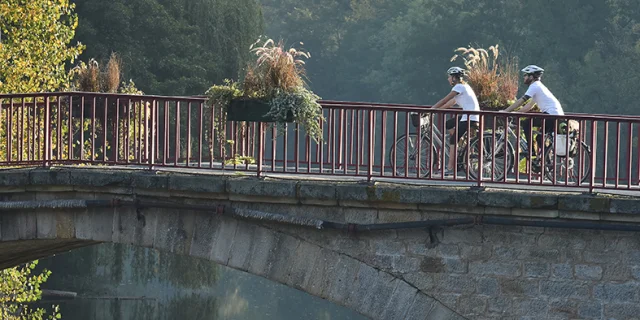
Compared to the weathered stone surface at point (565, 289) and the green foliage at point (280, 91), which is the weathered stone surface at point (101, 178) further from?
the weathered stone surface at point (565, 289)

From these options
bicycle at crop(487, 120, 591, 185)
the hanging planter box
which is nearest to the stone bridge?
the hanging planter box

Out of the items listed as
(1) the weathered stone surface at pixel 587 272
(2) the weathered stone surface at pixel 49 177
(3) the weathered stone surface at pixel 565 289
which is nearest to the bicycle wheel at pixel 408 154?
(3) the weathered stone surface at pixel 565 289

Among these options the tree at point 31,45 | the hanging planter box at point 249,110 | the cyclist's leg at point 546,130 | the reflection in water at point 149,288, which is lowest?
the reflection in water at point 149,288

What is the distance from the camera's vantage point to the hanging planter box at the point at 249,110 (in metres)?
13.4

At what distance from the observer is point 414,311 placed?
12.7 m

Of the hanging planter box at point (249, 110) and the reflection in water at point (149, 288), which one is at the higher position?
the hanging planter box at point (249, 110)

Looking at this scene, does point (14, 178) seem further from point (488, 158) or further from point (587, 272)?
point (587, 272)

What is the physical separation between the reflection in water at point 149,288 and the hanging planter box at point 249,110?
15301mm

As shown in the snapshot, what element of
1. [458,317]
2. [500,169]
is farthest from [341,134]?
[458,317]

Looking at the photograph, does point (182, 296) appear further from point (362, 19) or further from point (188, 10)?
point (362, 19)

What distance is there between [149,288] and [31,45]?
A: 36.4ft

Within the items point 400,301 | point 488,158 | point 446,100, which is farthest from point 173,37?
point 400,301

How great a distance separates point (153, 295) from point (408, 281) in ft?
58.9

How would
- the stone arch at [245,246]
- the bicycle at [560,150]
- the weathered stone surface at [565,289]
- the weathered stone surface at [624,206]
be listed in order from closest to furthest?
the weathered stone surface at [624,206]
the weathered stone surface at [565,289]
the stone arch at [245,246]
the bicycle at [560,150]
